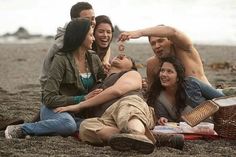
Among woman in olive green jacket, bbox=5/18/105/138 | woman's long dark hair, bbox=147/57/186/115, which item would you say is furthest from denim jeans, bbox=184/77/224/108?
woman in olive green jacket, bbox=5/18/105/138

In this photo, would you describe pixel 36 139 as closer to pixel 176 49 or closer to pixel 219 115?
pixel 219 115

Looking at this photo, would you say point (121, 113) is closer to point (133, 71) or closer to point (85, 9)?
point (133, 71)

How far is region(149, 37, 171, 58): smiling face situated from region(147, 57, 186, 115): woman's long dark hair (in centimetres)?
12

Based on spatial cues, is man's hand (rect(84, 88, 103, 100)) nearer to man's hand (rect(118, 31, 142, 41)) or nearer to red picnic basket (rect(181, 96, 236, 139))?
man's hand (rect(118, 31, 142, 41))

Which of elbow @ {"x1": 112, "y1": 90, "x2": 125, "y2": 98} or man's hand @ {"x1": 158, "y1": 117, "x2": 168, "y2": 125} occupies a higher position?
elbow @ {"x1": 112, "y1": 90, "x2": 125, "y2": 98}

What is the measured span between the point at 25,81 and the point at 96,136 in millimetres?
6962

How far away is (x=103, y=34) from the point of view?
612 cm

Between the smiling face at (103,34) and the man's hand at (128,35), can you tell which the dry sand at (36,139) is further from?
the smiling face at (103,34)

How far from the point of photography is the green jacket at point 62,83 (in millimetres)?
5184

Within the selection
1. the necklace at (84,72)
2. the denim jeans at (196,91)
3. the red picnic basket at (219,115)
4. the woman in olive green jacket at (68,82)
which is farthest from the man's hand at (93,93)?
the denim jeans at (196,91)

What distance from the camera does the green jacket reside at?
5.18m

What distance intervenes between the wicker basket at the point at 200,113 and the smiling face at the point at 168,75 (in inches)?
22.6

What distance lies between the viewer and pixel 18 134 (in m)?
4.94

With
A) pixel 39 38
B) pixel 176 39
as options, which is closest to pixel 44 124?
pixel 176 39
